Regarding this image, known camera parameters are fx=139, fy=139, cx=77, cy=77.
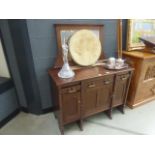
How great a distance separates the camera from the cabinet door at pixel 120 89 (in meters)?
1.81

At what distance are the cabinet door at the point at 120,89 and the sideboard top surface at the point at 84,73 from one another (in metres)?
0.10

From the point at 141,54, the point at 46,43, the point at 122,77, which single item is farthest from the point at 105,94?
the point at 46,43

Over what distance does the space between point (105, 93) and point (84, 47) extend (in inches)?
25.7

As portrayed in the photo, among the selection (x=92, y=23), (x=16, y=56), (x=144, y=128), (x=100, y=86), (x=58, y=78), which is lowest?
(x=144, y=128)

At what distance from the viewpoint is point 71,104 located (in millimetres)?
1614

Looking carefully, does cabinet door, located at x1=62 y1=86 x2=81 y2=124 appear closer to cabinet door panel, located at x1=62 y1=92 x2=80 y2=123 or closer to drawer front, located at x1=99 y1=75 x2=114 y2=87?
cabinet door panel, located at x1=62 y1=92 x2=80 y2=123

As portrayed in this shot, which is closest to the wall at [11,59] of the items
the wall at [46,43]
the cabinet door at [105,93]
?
the wall at [46,43]

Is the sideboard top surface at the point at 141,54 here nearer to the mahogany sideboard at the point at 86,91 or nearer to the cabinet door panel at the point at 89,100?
the mahogany sideboard at the point at 86,91

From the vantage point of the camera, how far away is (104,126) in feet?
6.15

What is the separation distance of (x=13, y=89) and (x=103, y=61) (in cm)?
134

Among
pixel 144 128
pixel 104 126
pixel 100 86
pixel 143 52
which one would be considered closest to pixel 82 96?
pixel 100 86

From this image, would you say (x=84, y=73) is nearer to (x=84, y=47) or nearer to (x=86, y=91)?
(x=86, y=91)

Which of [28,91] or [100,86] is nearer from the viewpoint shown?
[100,86]
